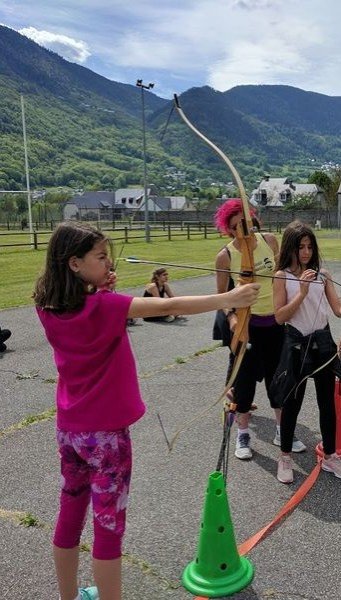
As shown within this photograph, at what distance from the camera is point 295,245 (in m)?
3.64

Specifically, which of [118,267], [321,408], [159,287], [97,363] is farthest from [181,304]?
[118,267]

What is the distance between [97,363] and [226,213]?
1903 mm

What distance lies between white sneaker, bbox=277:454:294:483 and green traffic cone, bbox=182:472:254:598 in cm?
100

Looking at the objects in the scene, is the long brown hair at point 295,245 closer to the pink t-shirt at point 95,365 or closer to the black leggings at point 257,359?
the black leggings at point 257,359

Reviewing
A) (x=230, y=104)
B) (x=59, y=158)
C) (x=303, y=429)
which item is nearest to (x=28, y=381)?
(x=303, y=429)

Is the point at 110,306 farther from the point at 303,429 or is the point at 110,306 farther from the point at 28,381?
the point at 28,381

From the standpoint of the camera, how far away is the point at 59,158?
157 feet

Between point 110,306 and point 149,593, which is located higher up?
point 110,306

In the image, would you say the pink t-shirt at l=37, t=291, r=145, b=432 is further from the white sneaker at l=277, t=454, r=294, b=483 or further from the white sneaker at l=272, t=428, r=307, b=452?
the white sneaker at l=272, t=428, r=307, b=452

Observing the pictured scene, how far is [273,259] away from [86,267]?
2.07m

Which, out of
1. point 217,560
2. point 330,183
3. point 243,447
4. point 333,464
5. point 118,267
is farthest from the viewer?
point 330,183

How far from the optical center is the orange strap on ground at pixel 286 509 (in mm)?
2910

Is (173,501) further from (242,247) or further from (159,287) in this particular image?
(159,287)

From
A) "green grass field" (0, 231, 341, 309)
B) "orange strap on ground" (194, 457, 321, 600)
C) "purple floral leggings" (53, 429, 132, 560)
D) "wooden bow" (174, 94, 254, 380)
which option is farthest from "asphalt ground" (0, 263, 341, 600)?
"green grass field" (0, 231, 341, 309)
